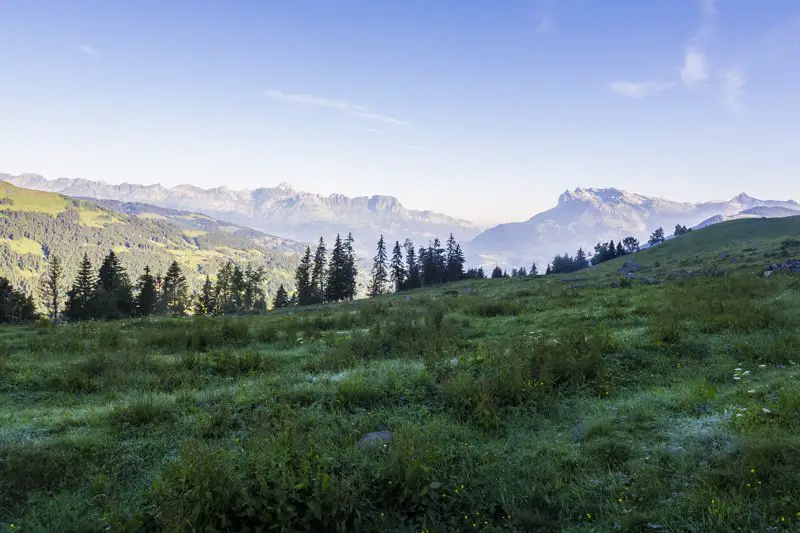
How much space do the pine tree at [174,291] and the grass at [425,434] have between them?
72.3 metres

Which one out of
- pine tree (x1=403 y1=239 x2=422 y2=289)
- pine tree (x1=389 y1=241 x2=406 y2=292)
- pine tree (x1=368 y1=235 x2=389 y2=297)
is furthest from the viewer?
pine tree (x1=403 y1=239 x2=422 y2=289)

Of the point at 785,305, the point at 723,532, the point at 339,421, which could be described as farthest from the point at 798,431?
the point at 785,305

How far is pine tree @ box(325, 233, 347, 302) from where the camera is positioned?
81062 mm

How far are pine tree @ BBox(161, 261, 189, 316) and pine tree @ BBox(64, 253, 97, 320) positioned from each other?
48.3ft

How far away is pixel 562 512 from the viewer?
202 inches

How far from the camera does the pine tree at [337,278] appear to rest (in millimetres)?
81062

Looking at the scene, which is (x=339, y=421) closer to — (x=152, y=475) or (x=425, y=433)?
(x=425, y=433)

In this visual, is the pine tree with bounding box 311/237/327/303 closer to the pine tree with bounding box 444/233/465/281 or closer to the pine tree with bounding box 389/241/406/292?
the pine tree with bounding box 389/241/406/292

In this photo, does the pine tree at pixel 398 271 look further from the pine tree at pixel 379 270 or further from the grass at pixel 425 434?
the grass at pixel 425 434

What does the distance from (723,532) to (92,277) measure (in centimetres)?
7952

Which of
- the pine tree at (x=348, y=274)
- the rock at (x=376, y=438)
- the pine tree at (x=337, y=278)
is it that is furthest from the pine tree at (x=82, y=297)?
the rock at (x=376, y=438)

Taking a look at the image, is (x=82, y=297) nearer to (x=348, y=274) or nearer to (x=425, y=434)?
(x=348, y=274)

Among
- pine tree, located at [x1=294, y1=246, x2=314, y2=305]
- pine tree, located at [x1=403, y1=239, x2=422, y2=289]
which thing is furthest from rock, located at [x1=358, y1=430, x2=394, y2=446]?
pine tree, located at [x1=403, y1=239, x2=422, y2=289]

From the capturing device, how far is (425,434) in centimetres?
664
